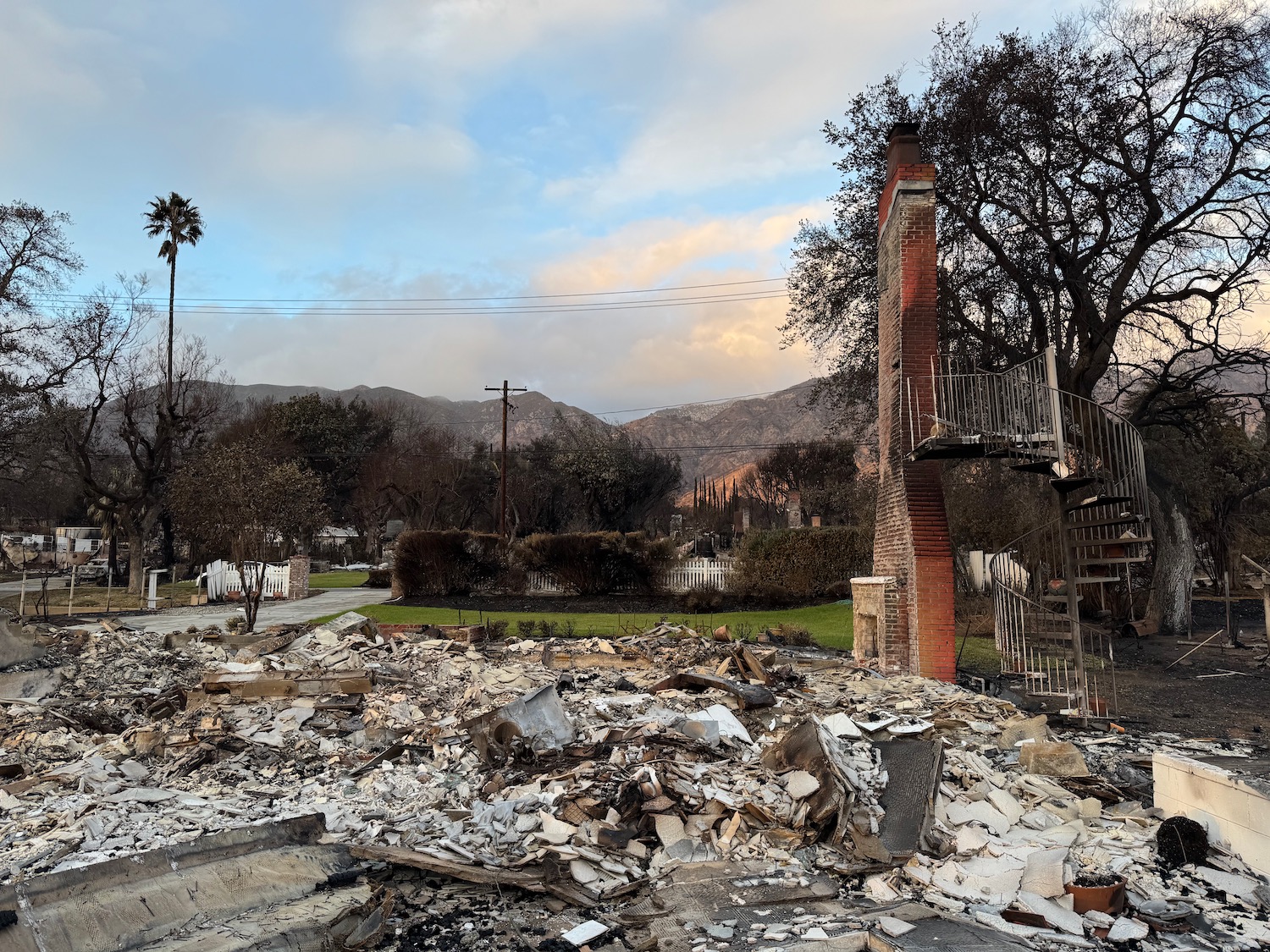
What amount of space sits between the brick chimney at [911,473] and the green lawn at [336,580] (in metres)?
25.1

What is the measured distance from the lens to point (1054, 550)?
15.5 m

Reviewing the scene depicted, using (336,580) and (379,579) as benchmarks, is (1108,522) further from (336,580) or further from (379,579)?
(336,580)

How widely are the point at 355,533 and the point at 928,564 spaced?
47337 mm

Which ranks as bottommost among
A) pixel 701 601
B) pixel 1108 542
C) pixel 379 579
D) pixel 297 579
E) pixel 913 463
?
pixel 701 601

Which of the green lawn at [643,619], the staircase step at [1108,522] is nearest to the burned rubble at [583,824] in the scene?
the staircase step at [1108,522]

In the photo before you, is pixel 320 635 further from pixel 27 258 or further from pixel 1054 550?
pixel 27 258

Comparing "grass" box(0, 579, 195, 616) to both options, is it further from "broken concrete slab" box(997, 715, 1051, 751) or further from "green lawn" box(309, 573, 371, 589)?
"broken concrete slab" box(997, 715, 1051, 751)

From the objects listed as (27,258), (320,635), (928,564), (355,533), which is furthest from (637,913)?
(355,533)

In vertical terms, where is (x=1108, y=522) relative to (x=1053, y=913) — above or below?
above

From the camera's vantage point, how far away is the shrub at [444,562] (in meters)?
24.1

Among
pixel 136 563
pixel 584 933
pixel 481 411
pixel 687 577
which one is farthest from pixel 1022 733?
pixel 481 411

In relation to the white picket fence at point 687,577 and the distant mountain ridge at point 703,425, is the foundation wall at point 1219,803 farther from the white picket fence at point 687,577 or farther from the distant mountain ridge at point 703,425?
the distant mountain ridge at point 703,425

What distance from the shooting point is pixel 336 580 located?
35438mm

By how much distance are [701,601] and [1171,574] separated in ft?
35.4
